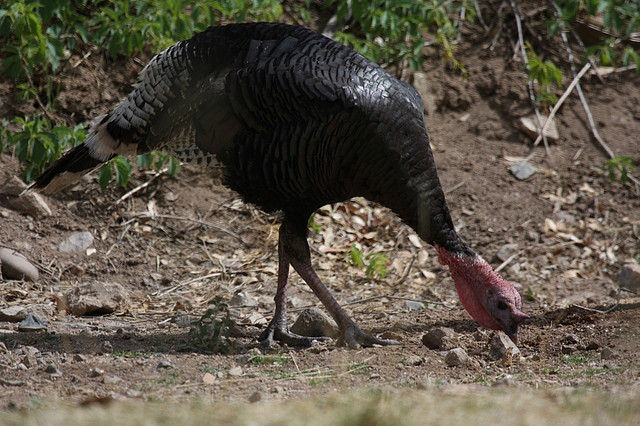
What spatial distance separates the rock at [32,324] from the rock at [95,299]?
0.44 m

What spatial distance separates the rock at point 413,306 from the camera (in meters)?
6.19

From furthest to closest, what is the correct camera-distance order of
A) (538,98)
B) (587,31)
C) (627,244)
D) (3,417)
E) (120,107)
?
(587,31), (538,98), (627,244), (120,107), (3,417)

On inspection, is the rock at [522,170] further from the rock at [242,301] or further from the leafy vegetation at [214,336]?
the leafy vegetation at [214,336]

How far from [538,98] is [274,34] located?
4.23 m

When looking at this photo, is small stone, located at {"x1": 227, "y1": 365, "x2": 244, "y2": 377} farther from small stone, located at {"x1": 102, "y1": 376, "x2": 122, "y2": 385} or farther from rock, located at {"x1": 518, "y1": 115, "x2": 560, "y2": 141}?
rock, located at {"x1": 518, "y1": 115, "x2": 560, "y2": 141}

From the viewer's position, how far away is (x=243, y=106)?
4.95 meters

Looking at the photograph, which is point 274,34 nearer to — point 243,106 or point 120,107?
point 243,106

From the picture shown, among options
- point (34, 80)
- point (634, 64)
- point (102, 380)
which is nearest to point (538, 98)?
point (634, 64)

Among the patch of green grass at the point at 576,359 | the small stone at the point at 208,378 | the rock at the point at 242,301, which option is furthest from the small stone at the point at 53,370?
the patch of green grass at the point at 576,359

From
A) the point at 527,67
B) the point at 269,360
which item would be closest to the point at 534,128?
the point at 527,67

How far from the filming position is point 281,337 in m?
5.20

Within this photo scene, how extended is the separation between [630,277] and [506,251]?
113 centimetres

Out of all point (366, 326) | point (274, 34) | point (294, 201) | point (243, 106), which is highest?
point (274, 34)

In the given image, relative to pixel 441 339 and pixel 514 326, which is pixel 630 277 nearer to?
pixel 514 326
